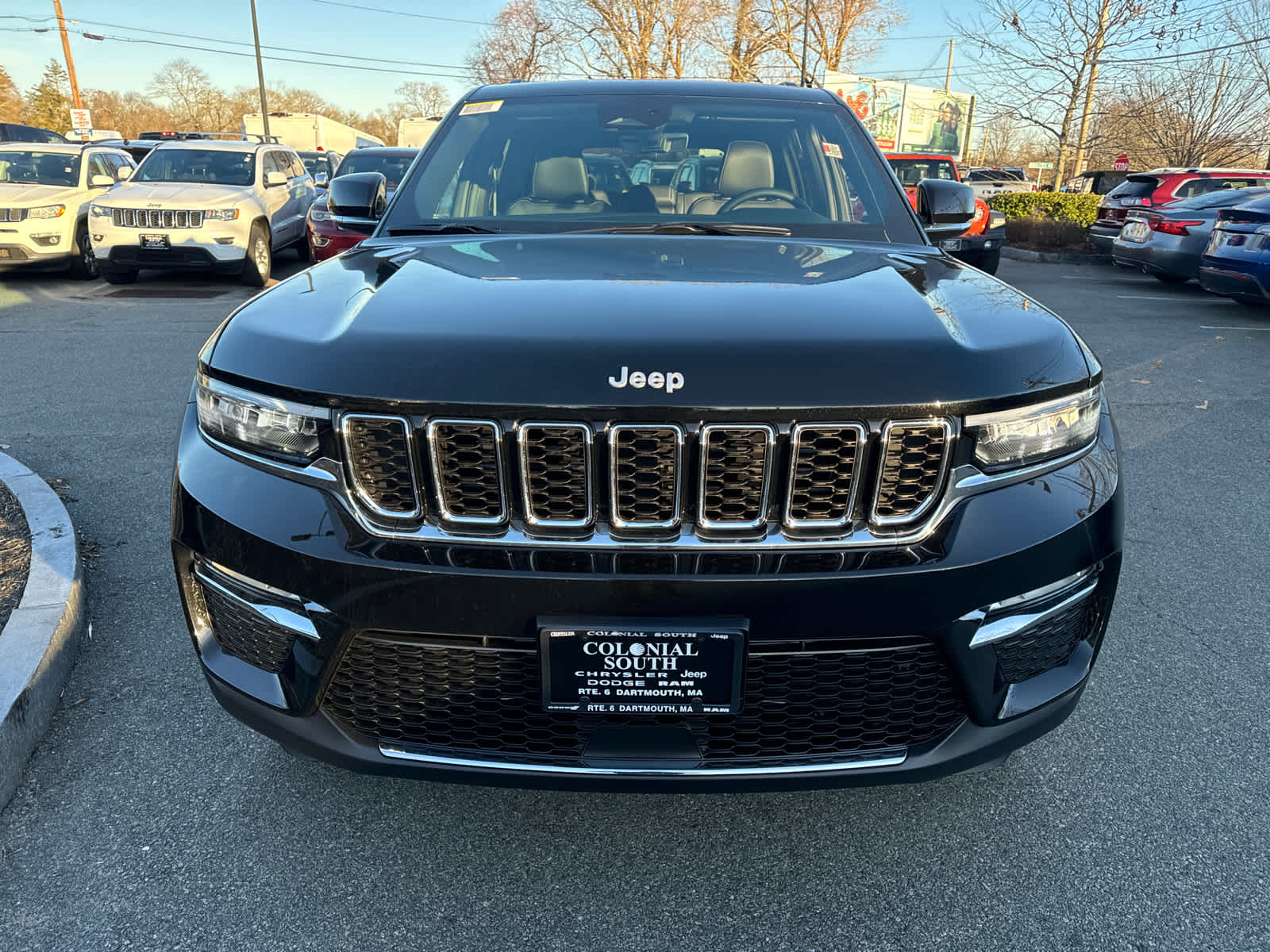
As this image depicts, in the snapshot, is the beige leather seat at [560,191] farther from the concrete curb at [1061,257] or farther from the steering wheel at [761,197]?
the concrete curb at [1061,257]

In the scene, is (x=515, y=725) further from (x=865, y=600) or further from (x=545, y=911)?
(x=865, y=600)

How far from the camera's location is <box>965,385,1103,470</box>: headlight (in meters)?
1.71

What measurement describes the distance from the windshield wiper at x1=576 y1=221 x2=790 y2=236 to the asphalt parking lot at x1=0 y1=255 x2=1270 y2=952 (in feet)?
5.17

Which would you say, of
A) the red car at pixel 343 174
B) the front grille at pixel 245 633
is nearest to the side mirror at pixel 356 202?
the front grille at pixel 245 633

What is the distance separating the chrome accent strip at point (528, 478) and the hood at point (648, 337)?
4 centimetres

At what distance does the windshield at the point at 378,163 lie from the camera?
11.5 m

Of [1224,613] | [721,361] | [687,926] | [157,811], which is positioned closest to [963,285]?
[721,361]

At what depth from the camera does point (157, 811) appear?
2.20 meters

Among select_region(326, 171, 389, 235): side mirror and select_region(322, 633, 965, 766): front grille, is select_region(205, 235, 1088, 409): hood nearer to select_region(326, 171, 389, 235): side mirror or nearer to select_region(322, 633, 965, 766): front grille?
select_region(322, 633, 965, 766): front grille

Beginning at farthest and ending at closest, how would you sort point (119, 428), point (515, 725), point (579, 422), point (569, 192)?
point (119, 428), point (569, 192), point (515, 725), point (579, 422)

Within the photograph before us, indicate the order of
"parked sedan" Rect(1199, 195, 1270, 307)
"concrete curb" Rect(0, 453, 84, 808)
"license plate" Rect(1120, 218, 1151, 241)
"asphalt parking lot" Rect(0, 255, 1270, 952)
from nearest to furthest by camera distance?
"asphalt parking lot" Rect(0, 255, 1270, 952)
"concrete curb" Rect(0, 453, 84, 808)
"parked sedan" Rect(1199, 195, 1270, 307)
"license plate" Rect(1120, 218, 1151, 241)

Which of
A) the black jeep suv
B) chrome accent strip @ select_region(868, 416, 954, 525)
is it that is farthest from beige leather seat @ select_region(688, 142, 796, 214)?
chrome accent strip @ select_region(868, 416, 954, 525)

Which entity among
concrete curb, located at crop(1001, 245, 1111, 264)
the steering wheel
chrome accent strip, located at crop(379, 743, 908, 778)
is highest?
the steering wheel

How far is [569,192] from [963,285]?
133cm
